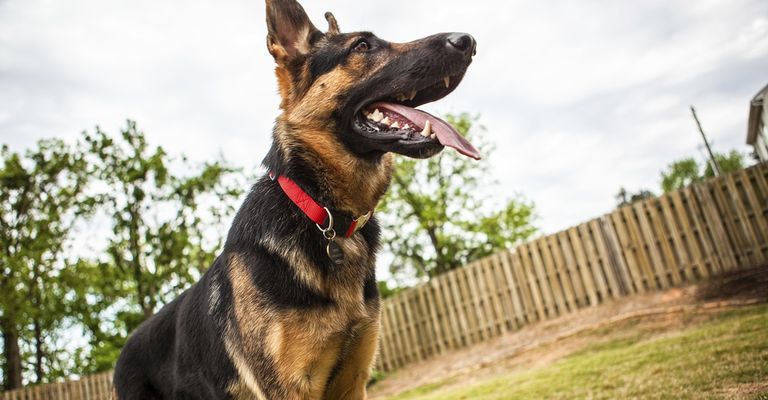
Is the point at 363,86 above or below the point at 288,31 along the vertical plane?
below

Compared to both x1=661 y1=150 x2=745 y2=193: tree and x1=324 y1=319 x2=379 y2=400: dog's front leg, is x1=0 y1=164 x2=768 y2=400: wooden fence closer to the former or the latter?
x1=324 y1=319 x2=379 y2=400: dog's front leg

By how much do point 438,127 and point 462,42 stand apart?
0.55 metres

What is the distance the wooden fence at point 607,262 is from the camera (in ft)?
34.1

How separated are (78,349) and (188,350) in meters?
26.6

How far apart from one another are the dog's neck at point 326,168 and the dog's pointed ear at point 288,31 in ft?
1.71

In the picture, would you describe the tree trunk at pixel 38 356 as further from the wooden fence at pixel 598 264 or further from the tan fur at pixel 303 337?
the tan fur at pixel 303 337

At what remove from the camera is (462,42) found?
296 centimetres

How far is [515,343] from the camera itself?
39.3 feet

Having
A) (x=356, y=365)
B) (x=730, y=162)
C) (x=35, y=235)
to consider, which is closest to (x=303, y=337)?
(x=356, y=365)

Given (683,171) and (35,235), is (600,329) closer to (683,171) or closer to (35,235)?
(35,235)

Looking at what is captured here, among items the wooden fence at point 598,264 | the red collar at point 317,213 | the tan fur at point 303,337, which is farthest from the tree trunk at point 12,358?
the red collar at point 317,213

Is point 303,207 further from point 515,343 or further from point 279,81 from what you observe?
point 515,343

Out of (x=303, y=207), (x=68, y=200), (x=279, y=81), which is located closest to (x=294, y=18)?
(x=279, y=81)

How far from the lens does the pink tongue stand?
277 cm
